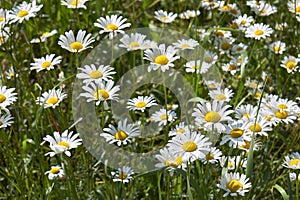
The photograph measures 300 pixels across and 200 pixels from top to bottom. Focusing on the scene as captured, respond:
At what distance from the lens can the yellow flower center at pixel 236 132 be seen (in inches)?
59.6

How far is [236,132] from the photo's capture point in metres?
1.52

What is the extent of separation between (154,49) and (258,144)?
0.41 m

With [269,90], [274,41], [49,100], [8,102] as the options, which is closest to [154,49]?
[49,100]

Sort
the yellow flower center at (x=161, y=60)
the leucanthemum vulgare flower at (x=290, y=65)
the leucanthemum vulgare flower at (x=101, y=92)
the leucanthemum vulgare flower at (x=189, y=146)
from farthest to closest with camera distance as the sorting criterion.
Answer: the leucanthemum vulgare flower at (x=290, y=65)
the yellow flower center at (x=161, y=60)
the leucanthemum vulgare flower at (x=101, y=92)
the leucanthemum vulgare flower at (x=189, y=146)

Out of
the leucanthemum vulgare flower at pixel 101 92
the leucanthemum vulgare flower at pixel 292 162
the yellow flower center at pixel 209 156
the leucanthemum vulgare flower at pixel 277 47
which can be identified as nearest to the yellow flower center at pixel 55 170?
the leucanthemum vulgare flower at pixel 101 92

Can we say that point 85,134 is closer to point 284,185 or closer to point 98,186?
point 98,186

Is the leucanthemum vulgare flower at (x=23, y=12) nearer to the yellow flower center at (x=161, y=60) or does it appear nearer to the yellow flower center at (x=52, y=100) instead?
the yellow flower center at (x=52, y=100)

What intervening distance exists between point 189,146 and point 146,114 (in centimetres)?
84

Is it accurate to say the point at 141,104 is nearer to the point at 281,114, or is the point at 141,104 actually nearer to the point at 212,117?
the point at 212,117

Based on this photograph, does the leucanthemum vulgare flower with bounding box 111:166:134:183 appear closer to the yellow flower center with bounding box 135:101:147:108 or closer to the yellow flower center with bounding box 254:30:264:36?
the yellow flower center with bounding box 135:101:147:108

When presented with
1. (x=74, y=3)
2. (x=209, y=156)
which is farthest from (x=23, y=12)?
(x=209, y=156)

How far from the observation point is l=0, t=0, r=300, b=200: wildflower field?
5.08 feet

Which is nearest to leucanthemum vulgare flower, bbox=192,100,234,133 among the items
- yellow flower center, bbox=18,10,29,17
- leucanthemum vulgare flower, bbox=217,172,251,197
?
leucanthemum vulgare flower, bbox=217,172,251,197

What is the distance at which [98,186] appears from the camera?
1.83 metres
